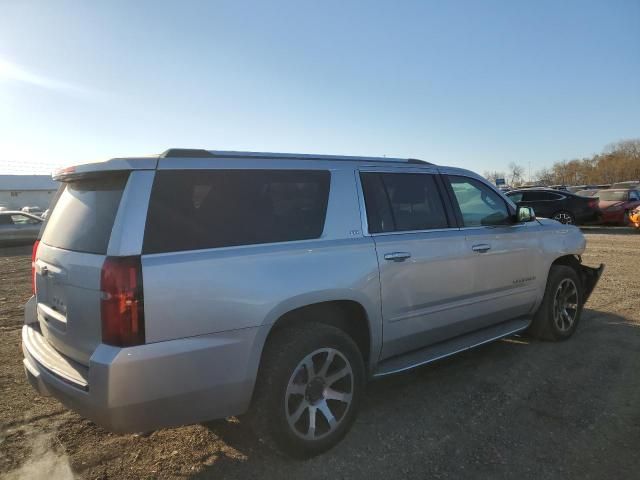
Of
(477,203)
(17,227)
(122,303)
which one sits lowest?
(17,227)

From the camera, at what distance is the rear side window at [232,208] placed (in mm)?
2645

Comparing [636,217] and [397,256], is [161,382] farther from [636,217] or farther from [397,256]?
[636,217]

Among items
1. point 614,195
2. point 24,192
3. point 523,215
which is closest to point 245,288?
point 523,215

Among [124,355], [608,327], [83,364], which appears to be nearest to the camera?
[124,355]

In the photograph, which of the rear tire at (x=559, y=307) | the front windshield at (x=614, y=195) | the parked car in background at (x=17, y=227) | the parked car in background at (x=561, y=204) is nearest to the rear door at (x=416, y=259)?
the rear tire at (x=559, y=307)

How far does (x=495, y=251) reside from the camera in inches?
175

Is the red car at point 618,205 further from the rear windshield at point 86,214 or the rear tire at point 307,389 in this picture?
the rear windshield at point 86,214

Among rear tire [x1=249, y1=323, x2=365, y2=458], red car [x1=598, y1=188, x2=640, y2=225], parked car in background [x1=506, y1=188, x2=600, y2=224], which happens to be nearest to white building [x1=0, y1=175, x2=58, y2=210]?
parked car in background [x1=506, y1=188, x2=600, y2=224]

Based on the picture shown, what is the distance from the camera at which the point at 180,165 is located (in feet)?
9.07

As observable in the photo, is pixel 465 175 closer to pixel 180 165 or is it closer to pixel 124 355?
pixel 180 165

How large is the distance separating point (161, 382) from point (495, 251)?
316 cm

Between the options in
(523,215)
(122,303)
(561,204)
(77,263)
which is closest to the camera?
(122,303)

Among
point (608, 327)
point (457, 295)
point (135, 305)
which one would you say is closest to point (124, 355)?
point (135, 305)

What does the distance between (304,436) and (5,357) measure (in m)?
3.76
